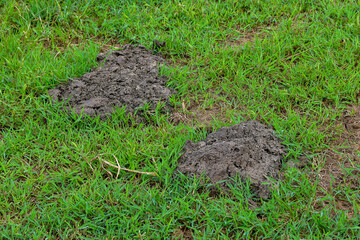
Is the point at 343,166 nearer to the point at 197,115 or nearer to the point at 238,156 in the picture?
the point at 238,156

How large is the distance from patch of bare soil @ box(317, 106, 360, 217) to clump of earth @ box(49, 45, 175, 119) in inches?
53.0

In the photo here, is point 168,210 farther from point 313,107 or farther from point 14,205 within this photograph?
point 313,107

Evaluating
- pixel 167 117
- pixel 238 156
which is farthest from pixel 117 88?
pixel 238 156

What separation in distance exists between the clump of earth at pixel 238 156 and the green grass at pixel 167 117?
9 cm

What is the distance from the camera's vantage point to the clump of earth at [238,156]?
2754mm

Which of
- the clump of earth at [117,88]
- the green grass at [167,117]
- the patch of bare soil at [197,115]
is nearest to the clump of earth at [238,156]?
the green grass at [167,117]

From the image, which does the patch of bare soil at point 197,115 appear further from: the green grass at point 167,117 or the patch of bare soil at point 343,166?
the patch of bare soil at point 343,166

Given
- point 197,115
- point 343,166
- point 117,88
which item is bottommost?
point 343,166

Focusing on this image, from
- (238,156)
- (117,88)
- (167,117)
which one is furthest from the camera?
(117,88)

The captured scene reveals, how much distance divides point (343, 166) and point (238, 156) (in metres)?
0.76

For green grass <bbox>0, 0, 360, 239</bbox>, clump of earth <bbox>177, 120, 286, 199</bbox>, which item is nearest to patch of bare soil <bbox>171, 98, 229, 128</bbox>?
green grass <bbox>0, 0, 360, 239</bbox>

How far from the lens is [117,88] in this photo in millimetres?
3512

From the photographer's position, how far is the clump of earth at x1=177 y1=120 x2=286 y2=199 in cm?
275

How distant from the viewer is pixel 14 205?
278cm
